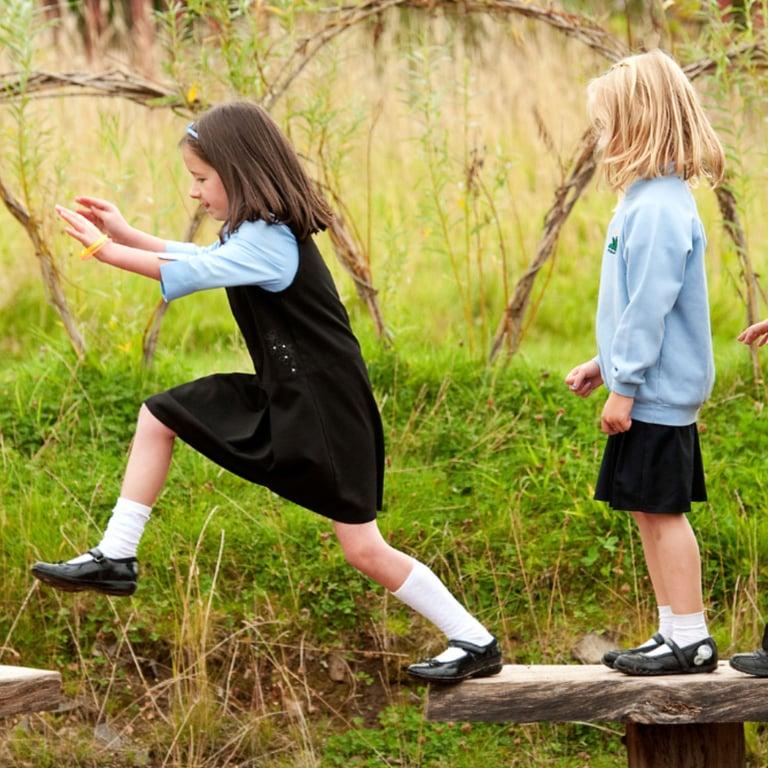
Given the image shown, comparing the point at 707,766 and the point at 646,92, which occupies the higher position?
the point at 646,92

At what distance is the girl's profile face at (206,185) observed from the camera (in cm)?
348

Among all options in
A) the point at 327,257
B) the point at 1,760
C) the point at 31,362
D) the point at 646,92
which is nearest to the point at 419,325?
the point at 327,257

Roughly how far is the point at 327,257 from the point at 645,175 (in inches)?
119

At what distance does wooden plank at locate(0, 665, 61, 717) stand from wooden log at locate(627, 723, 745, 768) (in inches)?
58.1

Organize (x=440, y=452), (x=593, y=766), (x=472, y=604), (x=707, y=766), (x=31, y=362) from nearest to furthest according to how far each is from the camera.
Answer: (x=707, y=766), (x=593, y=766), (x=472, y=604), (x=440, y=452), (x=31, y=362)

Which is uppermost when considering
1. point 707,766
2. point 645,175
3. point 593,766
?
point 645,175

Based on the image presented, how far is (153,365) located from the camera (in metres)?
5.70

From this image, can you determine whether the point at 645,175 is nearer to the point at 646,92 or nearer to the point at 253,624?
the point at 646,92

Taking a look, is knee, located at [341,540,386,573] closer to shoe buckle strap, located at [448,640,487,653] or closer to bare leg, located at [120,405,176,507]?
shoe buckle strap, located at [448,640,487,653]

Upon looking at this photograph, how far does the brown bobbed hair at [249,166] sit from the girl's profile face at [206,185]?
0.02 metres

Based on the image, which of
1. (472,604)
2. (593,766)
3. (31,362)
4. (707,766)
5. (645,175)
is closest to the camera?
(645,175)

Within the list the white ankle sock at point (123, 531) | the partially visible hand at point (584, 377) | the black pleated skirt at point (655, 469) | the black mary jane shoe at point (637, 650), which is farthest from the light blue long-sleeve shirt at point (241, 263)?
the black mary jane shoe at point (637, 650)

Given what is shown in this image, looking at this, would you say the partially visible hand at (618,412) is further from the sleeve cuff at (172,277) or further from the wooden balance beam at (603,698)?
the sleeve cuff at (172,277)

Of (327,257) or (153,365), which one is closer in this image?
(153,365)
